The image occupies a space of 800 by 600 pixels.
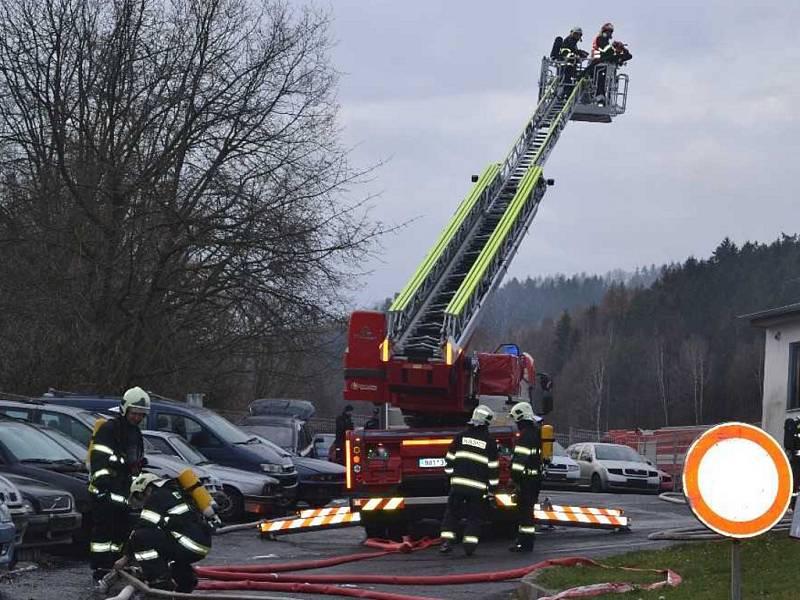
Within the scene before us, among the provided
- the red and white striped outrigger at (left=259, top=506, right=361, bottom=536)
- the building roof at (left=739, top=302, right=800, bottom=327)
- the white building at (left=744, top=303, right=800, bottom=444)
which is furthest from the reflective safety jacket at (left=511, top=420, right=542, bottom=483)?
the white building at (left=744, top=303, right=800, bottom=444)

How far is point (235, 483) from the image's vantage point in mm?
18797

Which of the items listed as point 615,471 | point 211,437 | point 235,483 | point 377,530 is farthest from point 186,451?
point 615,471

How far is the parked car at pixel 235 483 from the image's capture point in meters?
18.6

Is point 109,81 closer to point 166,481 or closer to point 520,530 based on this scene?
point 520,530

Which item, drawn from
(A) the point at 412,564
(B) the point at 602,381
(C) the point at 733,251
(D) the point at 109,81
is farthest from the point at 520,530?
(B) the point at 602,381

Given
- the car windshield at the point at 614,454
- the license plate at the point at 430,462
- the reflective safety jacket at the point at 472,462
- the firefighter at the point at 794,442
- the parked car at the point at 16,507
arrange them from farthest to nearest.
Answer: the car windshield at the point at 614,454 → the firefighter at the point at 794,442 → the license plate at the point at 430,462 → the reflective safety jacket at the point at 472,462 → the parked car at the point at 16,507

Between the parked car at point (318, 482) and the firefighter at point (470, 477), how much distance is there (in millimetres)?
7750

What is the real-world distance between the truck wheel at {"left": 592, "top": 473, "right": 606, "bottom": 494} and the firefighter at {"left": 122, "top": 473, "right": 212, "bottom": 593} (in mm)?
23369

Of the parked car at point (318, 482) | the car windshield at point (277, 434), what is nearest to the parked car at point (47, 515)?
the parked car at point (318, 482)

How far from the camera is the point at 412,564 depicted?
13.7m

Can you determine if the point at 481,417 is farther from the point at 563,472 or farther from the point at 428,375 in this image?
the point at 563,472

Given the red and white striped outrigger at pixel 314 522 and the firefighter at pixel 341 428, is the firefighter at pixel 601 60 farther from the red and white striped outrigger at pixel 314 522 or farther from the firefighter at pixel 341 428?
the red and white striped outrigger at pixel 314 522

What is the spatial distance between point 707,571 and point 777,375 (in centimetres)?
2257

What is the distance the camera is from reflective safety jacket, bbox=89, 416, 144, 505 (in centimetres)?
1074
